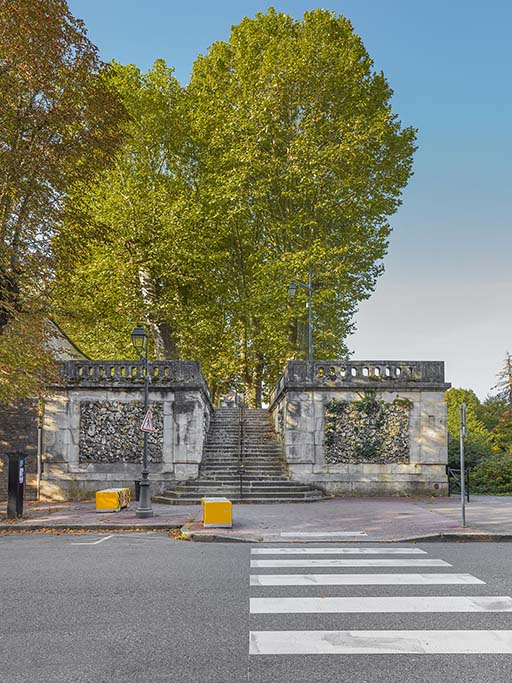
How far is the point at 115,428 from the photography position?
66.5 ft

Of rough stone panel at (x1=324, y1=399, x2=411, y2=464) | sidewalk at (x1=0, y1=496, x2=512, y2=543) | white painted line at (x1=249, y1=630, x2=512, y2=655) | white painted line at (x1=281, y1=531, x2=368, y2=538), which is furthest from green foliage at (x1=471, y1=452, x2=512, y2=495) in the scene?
white painted line at (x1=249, y1=630, x2=512, y2=655)

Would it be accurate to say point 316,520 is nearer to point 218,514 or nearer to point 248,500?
point 218,514

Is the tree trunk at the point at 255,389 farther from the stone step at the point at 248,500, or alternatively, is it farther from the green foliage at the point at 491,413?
the green foliage at the point at 491,413

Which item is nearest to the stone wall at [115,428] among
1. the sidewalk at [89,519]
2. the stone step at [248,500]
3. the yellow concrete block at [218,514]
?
the stone step at [248,500]

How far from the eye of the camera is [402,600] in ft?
22.6

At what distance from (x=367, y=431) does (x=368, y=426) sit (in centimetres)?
18

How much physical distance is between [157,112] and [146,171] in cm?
307

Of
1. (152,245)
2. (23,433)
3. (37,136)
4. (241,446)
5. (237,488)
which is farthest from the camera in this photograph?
(152,245)

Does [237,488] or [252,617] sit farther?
[237,488]

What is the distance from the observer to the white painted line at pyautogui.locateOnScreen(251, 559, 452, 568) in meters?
9.16

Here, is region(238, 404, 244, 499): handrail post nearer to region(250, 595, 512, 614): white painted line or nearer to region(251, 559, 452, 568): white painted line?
region(251, 559, 452, 568): white painted line

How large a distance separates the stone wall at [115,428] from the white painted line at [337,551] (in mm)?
9665

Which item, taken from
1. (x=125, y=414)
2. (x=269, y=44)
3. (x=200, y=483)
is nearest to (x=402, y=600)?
(x=200, y=483)

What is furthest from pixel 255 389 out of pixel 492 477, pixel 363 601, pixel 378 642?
pixel 378 642
